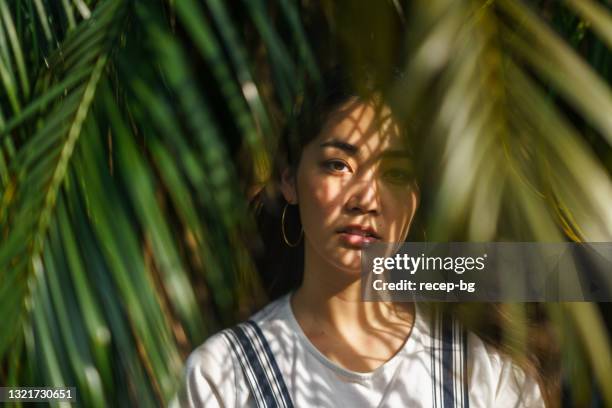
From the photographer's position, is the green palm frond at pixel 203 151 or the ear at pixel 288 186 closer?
the green palm frond at pixel 203 151

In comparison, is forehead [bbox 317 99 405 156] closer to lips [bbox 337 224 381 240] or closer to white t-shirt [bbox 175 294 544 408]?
lips [bbox 337 224 381 240]

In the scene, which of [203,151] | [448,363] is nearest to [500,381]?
[448,363]

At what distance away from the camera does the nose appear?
2.91 feet

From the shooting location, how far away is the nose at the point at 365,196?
2.91 feet

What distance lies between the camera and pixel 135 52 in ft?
2.83

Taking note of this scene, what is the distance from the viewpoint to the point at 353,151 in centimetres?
90

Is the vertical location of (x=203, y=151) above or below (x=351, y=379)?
above

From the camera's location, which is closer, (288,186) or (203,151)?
(203,151)

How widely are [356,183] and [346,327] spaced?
0.60 ft

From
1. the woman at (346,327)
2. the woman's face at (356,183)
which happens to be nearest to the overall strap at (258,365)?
the woman at (346,327)

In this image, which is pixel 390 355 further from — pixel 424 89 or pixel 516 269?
pixel 424 89

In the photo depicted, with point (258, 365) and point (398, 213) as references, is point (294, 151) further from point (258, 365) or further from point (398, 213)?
point (258, 365)

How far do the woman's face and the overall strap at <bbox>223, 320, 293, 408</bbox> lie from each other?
0.42ft

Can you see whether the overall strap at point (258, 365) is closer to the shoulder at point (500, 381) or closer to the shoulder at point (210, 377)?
the shoulder at point (210, 377)
